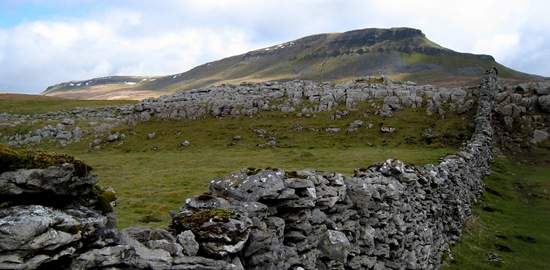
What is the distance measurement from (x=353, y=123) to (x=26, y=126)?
5655 centimetres

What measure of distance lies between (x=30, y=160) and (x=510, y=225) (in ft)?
104

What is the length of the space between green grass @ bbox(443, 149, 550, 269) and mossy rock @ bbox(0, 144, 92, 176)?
21.7 meters

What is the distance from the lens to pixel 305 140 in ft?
183

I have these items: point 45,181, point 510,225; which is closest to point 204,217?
point 45,181

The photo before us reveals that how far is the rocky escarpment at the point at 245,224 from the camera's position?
5.82 m

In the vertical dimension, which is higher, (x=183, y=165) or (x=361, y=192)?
(x=361, y=192)

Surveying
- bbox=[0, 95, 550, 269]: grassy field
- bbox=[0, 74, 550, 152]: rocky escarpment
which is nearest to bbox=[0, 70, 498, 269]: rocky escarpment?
bbox=[0, 95, 550, 269]: grassy field

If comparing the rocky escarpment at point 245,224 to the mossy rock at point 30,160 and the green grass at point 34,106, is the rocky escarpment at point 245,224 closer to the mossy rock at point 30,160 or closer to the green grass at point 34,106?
the mossy rock at point 30,160

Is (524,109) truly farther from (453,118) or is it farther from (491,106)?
(453,118)

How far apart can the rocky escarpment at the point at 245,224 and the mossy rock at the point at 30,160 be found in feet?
0.10

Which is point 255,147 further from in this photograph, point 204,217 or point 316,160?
point 204,217

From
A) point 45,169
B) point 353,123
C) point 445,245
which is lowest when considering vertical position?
point 445,245

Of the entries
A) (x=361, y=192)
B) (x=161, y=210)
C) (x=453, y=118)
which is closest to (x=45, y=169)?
(x=361, y=192)

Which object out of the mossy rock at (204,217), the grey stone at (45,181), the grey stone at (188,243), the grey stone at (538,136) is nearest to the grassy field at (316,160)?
the grey stone at (538,136)
